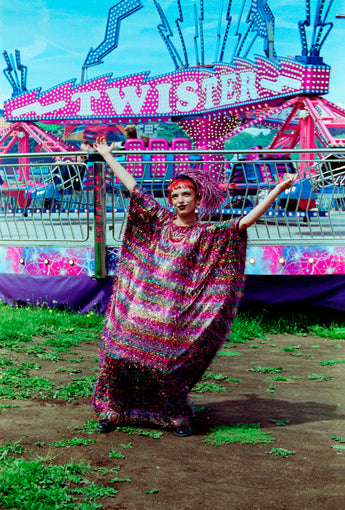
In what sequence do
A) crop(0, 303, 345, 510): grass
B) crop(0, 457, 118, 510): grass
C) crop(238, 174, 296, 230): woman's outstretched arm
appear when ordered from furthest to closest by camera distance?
1. crop(238, 174, 296, 230): woman's outstretched arm
2. crop(0, 303, 345, 510): grass
3. crop(0, 457, 118, 510): grass

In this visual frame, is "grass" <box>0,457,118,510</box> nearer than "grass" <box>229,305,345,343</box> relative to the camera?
Yes

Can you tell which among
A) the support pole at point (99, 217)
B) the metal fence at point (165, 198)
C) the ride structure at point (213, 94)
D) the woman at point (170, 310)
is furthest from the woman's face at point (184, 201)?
the ride structure at point (213, 94)

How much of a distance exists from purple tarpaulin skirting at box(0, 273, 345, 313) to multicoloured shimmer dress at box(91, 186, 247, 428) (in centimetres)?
318

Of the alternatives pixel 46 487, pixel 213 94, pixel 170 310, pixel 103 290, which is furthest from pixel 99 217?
pixel 213 94

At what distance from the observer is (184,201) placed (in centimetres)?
375

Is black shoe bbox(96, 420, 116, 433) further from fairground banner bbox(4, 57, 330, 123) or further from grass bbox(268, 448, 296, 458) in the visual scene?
fairground banner bbox(4, 57, 330, 123)

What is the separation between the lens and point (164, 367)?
350cm

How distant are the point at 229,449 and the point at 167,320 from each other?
0.75m

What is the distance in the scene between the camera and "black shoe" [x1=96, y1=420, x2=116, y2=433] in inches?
143

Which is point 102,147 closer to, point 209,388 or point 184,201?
point 184,201

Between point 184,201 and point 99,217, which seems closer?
point 184,201

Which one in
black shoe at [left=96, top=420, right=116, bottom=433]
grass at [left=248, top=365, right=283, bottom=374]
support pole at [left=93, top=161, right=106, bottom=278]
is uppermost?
support pole at [left=93, top=161, right=106, bottom=278]

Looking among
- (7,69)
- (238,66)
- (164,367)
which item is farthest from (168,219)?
(7,69)

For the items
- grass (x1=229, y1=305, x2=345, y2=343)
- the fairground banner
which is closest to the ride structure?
the fairground banner
